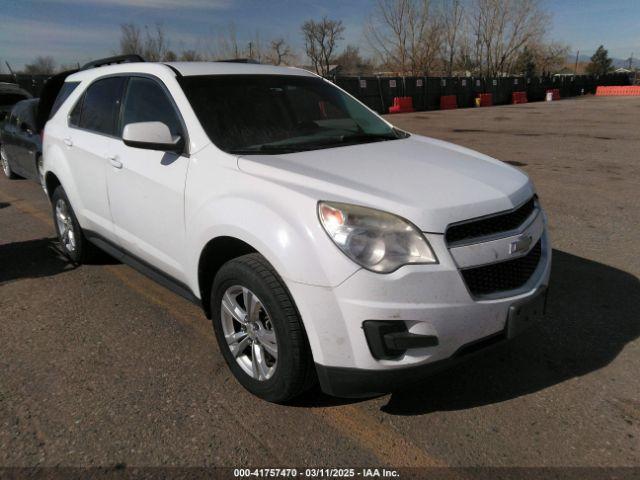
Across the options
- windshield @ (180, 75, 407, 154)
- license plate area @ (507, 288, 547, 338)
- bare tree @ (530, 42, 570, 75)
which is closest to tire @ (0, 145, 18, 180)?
windshield @ (180, 75, 407, 154)

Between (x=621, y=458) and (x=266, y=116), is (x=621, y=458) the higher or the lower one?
the lower one

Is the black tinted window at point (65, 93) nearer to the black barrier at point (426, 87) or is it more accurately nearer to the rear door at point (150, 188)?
the rear door at point (150, 188)

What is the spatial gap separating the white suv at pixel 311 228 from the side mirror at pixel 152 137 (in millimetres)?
11

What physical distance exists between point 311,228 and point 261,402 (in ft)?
3.44

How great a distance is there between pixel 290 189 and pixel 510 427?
60.1 inches

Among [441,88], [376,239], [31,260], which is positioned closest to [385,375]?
[376,239]

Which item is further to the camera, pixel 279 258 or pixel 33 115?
pixel 33 115

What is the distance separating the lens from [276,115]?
3352 millimetres

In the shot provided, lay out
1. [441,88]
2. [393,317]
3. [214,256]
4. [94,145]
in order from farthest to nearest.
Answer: [441,88] < [94,145] < [214,256] < [393,317]

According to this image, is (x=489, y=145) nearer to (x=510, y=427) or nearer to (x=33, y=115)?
(x=33, y=115)

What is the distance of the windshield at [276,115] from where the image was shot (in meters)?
3.03

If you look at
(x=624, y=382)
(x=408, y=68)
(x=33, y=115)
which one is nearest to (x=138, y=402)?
(x=624, y=382)

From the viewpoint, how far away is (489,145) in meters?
13.0

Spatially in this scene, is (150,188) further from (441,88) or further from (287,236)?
(441,88)
